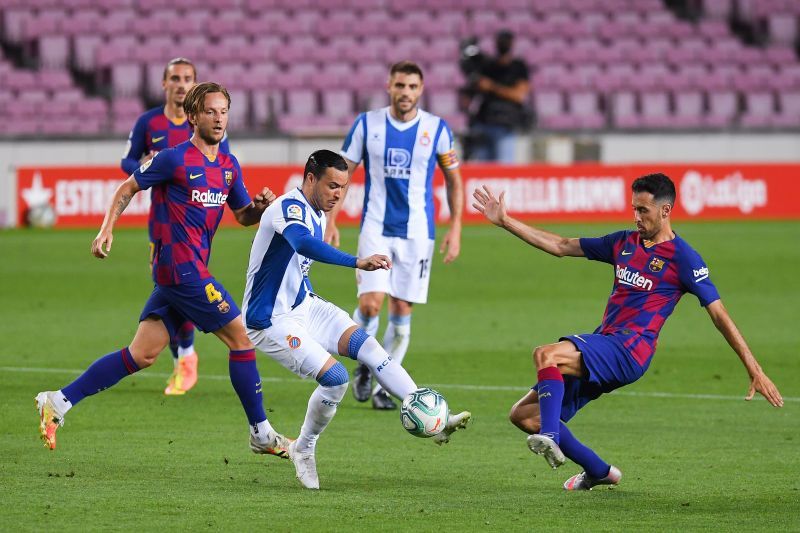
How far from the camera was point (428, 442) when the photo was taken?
830 cm

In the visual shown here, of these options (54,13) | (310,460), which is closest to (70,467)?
(310,460)

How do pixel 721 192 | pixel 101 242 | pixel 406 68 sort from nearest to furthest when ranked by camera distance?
1. pixel 101 242
2. pixel 406 68
3. pixel 721 192

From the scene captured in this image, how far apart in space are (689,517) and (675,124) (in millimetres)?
23319

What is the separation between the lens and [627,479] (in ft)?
23.7

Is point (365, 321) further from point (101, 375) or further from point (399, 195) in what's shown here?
point (101, 375)

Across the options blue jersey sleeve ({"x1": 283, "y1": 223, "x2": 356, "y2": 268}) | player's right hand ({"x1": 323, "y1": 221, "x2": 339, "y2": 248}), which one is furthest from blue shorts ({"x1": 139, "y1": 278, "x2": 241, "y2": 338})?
player's right hand ({"x1": 323, "y1": 221, "x2": 339, "y2": 248})

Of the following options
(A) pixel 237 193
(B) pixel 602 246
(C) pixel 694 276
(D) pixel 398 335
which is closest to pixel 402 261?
(D) pixel 398 335

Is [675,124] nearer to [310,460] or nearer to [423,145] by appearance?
[423,145]

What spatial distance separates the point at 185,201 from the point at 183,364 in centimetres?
251

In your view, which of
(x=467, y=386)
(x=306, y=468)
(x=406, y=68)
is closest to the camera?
(x=306, y=468)

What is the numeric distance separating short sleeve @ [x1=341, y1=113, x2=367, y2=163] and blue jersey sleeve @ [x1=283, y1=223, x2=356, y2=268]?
3.18m

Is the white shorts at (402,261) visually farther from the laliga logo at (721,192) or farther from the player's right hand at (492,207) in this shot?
the laliga logo at (721,192)

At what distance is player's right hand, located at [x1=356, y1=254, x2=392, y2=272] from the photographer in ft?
21.4

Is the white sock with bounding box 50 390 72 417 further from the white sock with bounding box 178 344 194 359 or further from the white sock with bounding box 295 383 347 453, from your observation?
the white sock with bounding box 178 344 194 359
